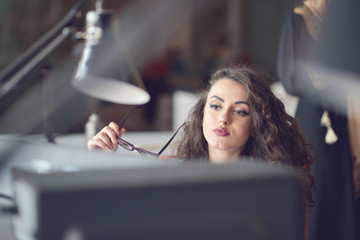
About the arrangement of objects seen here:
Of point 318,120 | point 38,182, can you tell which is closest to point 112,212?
point 38,182

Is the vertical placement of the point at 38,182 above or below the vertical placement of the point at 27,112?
above

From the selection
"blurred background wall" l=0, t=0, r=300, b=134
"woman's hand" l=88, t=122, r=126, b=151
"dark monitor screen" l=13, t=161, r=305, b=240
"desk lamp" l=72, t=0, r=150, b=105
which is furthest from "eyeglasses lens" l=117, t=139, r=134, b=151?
"blurred background wall" l=0, t=0, r=300, b=134

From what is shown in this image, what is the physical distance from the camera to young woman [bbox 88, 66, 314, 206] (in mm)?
803

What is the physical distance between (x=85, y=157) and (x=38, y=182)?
127 mm

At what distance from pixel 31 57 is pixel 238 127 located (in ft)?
1.28

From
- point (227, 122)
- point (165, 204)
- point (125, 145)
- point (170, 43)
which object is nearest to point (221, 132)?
point (227, 122)

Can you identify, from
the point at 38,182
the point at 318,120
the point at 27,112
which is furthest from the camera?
the point at 27,112

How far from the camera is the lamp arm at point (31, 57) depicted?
660 mm

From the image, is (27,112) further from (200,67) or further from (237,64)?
(237,64)

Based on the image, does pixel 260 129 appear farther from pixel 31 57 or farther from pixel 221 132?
pixel 31 57

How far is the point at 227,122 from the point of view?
0.79m

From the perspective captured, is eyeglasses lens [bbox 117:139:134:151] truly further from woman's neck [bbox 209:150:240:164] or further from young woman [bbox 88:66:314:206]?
woman's neck [bbox 209:150:240:164]

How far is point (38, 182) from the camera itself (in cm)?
24

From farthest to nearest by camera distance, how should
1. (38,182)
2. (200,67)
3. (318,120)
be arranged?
(200,67), (318,120), (38,182)
